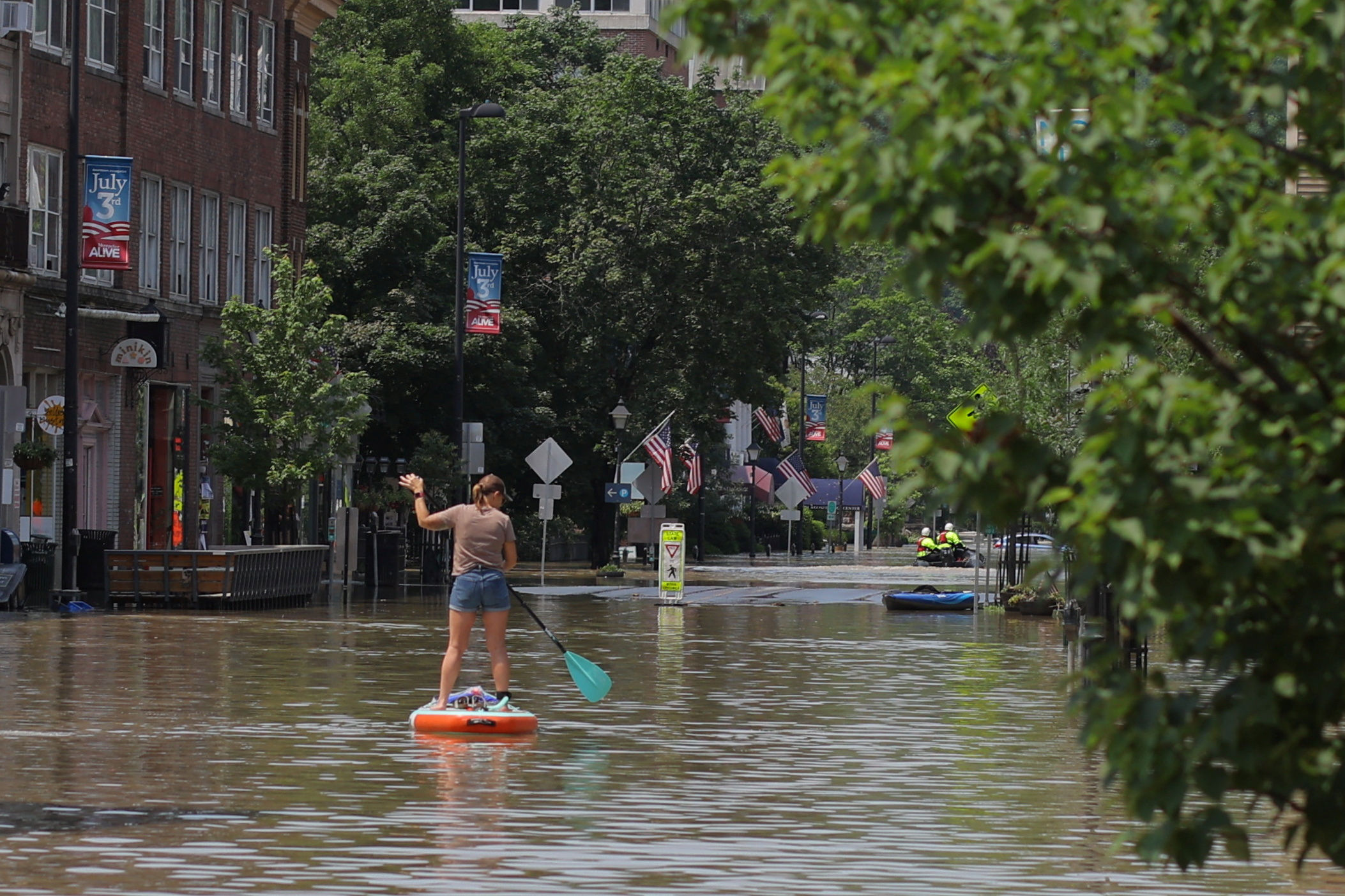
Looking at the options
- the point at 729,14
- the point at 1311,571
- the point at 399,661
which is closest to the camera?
the point at 1311,571

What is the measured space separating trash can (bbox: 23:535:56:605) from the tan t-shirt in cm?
1999

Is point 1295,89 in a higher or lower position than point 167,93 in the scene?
lower

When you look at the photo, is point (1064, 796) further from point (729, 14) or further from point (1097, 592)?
point (729, 14)

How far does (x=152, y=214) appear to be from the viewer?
1834 inches

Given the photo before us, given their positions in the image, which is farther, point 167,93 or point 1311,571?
point 167,93

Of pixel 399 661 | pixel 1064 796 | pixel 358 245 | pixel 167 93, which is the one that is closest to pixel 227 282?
pixel 167 93

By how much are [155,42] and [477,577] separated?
32470 mm

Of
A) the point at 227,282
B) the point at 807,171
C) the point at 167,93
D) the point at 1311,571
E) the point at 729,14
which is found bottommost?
the point at 1311,571

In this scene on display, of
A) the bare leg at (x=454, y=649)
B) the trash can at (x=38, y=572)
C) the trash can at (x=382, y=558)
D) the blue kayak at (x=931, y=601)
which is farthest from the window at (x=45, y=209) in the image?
the bare leg at (x=454, y=649)

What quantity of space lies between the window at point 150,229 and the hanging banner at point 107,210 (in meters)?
5.86

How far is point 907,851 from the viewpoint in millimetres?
10758

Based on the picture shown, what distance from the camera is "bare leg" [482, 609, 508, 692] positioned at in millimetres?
16594

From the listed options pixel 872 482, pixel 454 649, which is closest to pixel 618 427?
pixel 872 482

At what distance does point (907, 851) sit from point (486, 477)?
23.6ft
